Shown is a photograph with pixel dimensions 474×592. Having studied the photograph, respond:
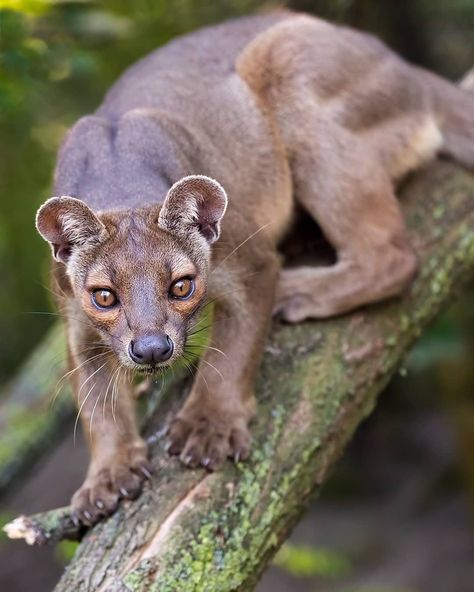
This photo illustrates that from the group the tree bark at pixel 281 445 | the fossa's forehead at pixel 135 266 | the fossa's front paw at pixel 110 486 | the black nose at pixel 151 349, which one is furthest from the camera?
the fossa's front paw at pixel 110 486

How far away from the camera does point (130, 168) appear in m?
5.09

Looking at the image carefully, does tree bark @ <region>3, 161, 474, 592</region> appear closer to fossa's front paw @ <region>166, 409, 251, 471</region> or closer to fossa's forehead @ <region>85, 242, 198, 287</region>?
fossa's front paw @ <region>166, 409, 251, 471</region>

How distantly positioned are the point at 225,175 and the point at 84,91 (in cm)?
268

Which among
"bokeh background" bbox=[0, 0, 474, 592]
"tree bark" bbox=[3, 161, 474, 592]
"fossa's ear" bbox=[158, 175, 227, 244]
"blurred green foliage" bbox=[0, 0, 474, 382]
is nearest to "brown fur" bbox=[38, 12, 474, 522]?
"fossa's ear" bbox=[158, 175, 227, 244]

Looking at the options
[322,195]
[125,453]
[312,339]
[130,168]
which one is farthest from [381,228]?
[125,453]

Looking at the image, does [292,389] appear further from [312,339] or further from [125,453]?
[125,453]

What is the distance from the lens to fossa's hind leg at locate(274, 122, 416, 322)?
19.6 ft

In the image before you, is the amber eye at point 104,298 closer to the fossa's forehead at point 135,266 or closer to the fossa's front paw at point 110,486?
the fossa's forehead at point 135,266

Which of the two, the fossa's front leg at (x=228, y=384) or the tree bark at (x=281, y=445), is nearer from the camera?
the tree bark at (x=281, y=445)

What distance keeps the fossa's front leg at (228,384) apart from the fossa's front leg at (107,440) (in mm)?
231

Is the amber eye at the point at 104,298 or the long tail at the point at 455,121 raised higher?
the long tail at the point at 455,121

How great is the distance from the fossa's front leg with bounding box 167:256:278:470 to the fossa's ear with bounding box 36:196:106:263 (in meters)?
0.99

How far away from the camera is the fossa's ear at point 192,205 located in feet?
14.8

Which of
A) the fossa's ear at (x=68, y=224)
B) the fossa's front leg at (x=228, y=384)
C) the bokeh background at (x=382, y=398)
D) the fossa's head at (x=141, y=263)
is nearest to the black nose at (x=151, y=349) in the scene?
the fossa's head at (x=141, y=263)
